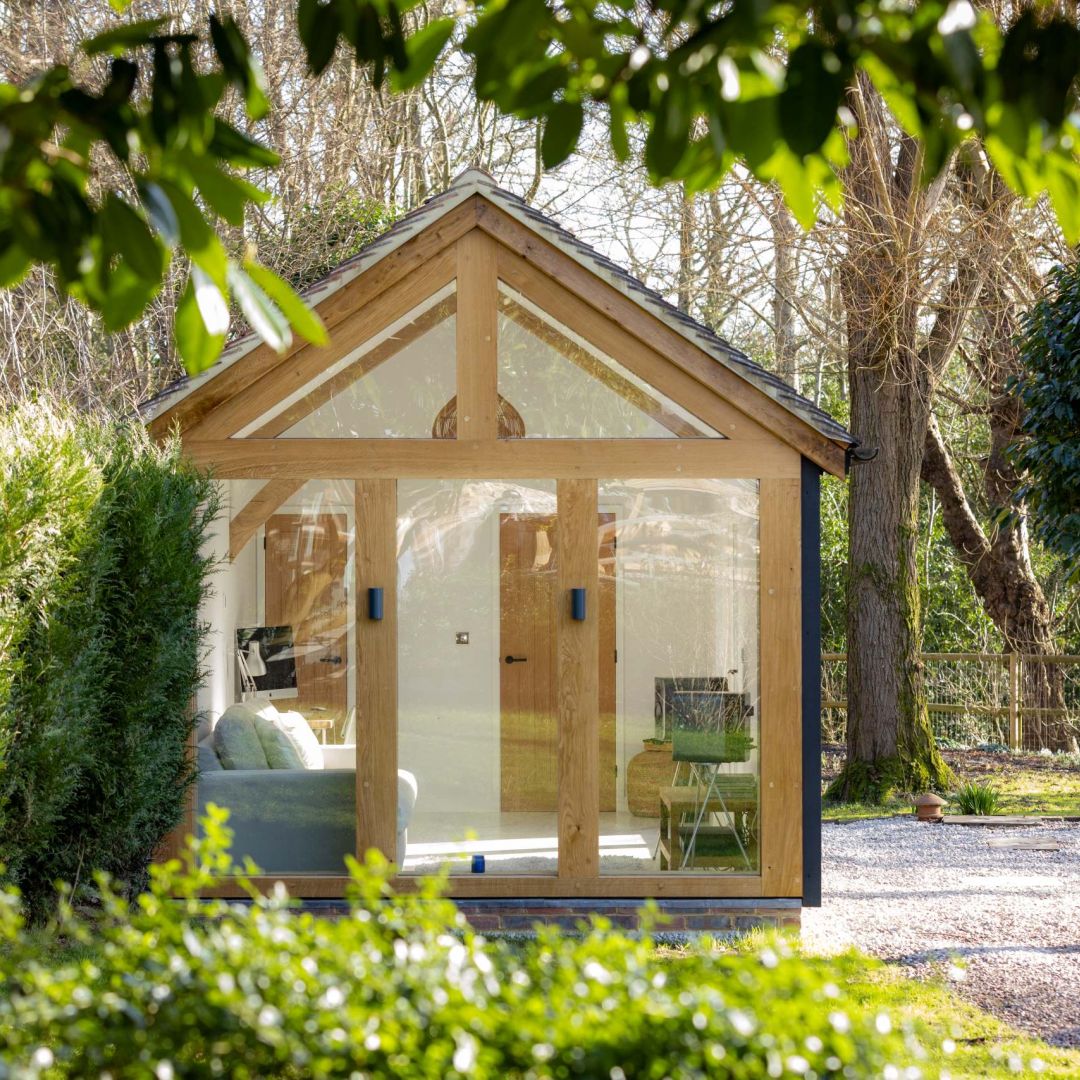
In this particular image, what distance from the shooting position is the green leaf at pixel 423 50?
217cm

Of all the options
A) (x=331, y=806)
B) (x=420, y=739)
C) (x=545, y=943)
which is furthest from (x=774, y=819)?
(x=545, y=943)

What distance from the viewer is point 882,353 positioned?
557 inches

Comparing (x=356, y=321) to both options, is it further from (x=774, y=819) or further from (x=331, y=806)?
(x=774, y=819)

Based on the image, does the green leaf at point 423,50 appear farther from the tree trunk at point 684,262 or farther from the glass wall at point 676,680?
the tree trunk at point 684,262

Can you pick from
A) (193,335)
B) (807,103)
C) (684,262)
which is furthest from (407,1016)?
(684,262)

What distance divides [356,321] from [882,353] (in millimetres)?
7617

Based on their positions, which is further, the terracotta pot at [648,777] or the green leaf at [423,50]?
the terracotta pot at [648,777]

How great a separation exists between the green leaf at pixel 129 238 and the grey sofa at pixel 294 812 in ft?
21.7

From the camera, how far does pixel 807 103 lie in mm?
1901

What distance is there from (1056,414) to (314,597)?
4.94 meters

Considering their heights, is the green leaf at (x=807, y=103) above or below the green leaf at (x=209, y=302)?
above

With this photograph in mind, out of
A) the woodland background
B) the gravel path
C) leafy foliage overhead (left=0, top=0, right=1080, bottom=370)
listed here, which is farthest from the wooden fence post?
leafy foliage overhead (left=0, top=0, right=1080, bottom=370)

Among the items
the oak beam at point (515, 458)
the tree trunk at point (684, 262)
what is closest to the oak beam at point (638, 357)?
the oak beam at point (515, 458)

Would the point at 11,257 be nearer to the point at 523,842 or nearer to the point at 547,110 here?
the point at 547,110
